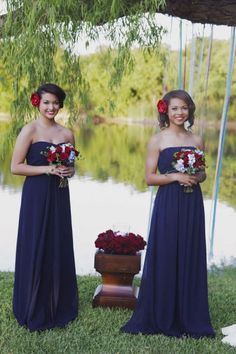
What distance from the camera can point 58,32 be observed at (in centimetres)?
394

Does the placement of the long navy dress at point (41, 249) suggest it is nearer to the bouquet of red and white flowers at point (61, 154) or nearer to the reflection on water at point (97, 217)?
the bouquet of red and white flowers at point (61, 154)

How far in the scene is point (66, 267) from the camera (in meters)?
4.49

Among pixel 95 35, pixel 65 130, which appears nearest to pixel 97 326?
pixel 65 130

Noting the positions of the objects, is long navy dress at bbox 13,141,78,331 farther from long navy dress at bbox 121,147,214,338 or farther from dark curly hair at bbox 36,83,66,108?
long navy dress at bbox 121,147,214,338

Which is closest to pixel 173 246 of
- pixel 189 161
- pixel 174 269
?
pixel 174 269

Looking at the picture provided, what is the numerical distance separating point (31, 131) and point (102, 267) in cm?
128

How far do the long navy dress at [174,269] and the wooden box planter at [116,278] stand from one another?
1.63 feet

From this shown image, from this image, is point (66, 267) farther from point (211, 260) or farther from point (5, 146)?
point (211, 260)

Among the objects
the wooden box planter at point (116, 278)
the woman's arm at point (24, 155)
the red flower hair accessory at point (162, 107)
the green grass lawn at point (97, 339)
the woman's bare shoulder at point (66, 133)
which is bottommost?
the green grass lawn at point (97, 339)

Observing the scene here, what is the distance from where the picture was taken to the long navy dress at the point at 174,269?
414cm

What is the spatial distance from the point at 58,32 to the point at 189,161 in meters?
1.20

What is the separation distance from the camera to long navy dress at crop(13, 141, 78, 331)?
4270 millimetres

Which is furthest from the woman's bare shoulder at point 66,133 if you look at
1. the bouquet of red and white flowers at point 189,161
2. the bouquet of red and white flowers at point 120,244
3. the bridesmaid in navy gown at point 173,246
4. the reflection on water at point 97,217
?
the reflection on water at point 97,217

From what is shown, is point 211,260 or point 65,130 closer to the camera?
point 65,130
